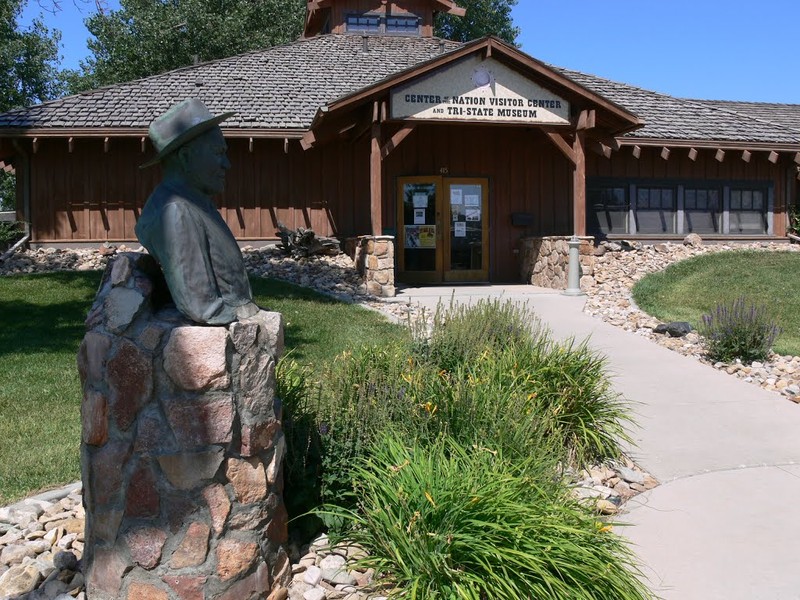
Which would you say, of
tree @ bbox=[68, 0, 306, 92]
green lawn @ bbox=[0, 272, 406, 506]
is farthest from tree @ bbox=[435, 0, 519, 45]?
green lawn @ bbox=[0, 272, 406, 506]

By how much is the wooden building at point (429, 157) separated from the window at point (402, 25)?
2.72m

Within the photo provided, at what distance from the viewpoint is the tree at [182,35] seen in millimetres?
30344

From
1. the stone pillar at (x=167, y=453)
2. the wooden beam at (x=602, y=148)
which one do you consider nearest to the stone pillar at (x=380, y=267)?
the wooden beam at (x=602, y=148)

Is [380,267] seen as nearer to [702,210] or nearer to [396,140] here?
[396,140]

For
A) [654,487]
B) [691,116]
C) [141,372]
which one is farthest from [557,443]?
[691,116]

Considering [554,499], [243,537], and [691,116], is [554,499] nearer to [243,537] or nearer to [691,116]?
[243,537]

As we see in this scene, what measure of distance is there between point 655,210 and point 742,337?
34.9 feet

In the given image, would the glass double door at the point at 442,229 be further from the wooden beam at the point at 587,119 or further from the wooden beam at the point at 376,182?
the wooden beam at the point at 587,119

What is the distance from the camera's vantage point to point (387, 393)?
4.60 meters

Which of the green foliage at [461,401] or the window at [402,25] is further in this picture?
the window at [402,25]

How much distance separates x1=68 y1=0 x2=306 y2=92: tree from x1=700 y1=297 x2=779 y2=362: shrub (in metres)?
26.2

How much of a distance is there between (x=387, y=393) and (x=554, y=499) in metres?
1.21

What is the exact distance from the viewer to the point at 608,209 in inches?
736

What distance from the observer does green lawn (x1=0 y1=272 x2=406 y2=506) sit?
5.43 m
